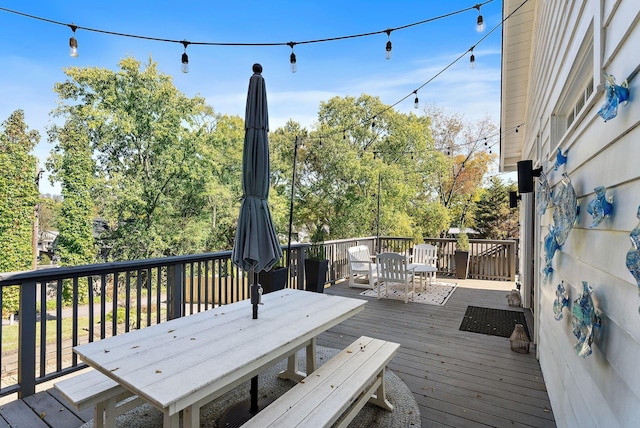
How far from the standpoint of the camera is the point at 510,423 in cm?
224

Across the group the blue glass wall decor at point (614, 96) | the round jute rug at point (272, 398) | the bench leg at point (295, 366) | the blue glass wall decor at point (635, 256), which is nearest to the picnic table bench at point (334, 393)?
the round jute rug at point (272, 398)

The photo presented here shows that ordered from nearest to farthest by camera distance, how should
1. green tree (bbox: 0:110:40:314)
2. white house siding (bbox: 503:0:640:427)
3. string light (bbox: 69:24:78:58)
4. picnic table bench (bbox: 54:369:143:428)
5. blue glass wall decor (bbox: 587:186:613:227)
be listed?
white house siding (bbox: 503:0:640:427) < blue glass wall decor (bbox: 587:186:613:227) < picnic table bench (bbox: 54:369:143:428) < string light (bbox: 69:24:78:58) < green tree (bbox: 0:110:40:314)

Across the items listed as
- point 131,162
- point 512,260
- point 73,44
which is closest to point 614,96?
point 73,44

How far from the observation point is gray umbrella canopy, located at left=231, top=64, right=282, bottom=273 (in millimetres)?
2268

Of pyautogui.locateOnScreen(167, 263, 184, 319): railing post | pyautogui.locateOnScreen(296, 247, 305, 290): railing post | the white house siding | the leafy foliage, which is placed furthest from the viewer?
the leafy foliage

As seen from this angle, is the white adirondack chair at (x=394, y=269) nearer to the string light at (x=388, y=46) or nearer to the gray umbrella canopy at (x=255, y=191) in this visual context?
the string light at (x=388, y=46)

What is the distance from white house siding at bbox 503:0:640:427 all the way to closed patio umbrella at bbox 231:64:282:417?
5.84ft

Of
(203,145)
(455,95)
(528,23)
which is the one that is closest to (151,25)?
(203,145)

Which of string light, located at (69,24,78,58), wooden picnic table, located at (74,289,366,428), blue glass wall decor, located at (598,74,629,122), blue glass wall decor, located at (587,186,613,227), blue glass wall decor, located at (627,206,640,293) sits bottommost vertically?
wooden picnic table, located at (74,289,366,428)

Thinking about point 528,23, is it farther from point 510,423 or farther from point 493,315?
point 510,423

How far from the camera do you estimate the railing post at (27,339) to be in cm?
238

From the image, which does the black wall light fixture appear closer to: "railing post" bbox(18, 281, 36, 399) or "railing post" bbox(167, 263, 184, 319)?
"railing post" bbox(167, 263, 184, 319)

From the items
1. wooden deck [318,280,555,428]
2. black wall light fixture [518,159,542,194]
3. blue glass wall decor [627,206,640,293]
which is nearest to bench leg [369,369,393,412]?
wooden deck [318,280,555,428]

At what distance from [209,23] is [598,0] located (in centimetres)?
802
